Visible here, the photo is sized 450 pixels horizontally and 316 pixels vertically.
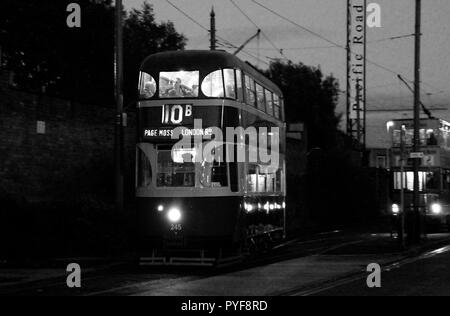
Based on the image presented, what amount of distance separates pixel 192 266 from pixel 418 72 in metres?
12.6

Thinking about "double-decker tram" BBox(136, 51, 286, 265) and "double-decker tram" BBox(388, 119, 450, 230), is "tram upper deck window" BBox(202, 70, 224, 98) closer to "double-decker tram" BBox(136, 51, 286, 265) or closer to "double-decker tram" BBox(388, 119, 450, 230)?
"double-decker tram" BBox(136, 51, 286, 265)

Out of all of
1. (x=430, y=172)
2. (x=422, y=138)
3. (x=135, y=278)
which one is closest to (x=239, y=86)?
(x=135, y=278)

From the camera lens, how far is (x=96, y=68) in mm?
42156

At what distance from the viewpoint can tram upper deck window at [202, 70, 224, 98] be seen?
19.7 m

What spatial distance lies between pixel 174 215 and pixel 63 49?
22.0m

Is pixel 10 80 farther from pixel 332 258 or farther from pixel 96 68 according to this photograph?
pixel 96 68

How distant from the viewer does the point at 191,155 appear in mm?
19719

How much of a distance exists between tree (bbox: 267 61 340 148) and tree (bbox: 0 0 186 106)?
2603 cm

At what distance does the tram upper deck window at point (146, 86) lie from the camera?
65.4ft

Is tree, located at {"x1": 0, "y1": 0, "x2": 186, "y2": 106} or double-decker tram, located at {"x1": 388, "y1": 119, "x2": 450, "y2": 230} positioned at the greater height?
tree, located at {"x1": 0, "y1": 0, "x2": 186, "y2": 106}

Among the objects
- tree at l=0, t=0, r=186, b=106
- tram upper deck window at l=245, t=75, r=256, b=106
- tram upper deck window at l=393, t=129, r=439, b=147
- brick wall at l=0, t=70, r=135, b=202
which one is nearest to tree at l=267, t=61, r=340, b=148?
tree at l=0, t=0, r=186, b=106

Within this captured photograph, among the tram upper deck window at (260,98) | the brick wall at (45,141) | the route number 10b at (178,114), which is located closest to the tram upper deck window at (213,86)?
the route number 10b at (178,114)

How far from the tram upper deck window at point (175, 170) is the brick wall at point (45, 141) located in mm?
6112

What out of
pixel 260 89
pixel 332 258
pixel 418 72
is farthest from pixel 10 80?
pixel 418 72
